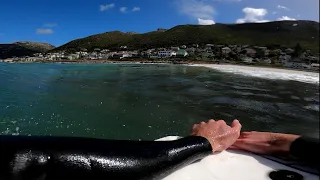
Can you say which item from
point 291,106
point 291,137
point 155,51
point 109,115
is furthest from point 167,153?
point 155,51

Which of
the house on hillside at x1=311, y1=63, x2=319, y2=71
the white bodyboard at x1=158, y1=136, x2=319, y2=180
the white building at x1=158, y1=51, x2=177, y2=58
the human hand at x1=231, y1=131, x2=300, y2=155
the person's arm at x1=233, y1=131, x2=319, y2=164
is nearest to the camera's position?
the house on hillside at x1=311, y1=63, x2=319, y2=71

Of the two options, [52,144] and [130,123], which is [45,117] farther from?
[52,144]

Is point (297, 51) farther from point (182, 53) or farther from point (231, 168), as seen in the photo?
point (182, 53)

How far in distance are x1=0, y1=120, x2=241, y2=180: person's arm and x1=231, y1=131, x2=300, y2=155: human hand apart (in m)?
0.52

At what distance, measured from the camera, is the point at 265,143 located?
2408 mm

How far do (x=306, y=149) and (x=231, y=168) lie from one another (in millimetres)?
565

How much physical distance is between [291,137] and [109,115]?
6.10 meters

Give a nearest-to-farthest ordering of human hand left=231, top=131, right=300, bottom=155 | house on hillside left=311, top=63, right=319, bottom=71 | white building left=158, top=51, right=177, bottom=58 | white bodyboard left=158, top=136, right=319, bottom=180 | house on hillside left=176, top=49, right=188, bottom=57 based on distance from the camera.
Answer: house on hillside left=311, top=63, right=319, bottom=71
white bodyboard left=158, top=136, right=319, bottom=180
human hand left=231, top=131, right=300, bottom=155
house on hillside left=176, top=49, right=188, bottom=57
white building left=158, top=51, right=177, bottom=58

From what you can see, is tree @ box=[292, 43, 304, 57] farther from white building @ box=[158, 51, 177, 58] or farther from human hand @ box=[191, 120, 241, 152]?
white building @ box=[158, 51, 177, 58]

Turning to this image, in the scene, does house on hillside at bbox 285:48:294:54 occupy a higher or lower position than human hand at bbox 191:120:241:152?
higher

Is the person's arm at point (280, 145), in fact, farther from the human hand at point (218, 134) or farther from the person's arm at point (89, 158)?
the person's arm at point (89, 158)

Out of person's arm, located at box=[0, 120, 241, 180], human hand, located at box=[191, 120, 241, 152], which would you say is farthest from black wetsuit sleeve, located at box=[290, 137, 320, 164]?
person's arm, located at box=[0, 120, 241, 180]

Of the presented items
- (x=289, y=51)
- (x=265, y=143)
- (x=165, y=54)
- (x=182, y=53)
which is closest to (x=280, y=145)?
(x=265, y=143)

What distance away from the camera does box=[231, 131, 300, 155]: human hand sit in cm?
221
